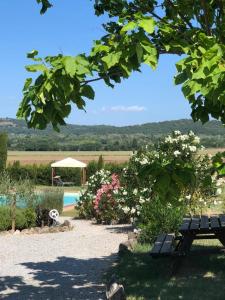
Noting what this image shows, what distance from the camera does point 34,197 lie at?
1405cm

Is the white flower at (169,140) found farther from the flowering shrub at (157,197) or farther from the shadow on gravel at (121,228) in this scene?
the shadow on gravel at (121,228)

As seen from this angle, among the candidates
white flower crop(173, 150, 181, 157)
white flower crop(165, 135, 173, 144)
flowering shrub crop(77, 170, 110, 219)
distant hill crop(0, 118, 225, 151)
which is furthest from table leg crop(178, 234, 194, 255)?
distant hill crop(0, 118, 225, 151)

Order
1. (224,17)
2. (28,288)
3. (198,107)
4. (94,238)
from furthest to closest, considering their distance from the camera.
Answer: (94,238) < (28,288) < (198,107) < (224,17)

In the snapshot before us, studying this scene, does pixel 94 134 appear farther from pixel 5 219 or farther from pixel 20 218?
pixel 5 219

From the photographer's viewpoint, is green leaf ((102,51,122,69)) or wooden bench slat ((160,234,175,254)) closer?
green leaf ((102,51,122,69))

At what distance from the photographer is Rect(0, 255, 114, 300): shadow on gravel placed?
6.44m

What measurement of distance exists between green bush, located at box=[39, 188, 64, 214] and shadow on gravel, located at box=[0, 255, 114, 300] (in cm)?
548

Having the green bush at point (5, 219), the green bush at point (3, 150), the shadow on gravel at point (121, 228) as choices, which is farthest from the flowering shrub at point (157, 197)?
the green bush at point (3, 150)

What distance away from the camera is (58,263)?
8.73 metres

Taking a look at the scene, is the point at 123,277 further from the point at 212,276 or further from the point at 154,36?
the point at 154,36

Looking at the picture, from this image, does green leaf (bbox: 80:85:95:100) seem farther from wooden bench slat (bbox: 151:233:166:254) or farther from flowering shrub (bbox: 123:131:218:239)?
flowering shrub (bbox: 123:131:218:239)

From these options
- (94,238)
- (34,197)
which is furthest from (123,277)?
(34,197)

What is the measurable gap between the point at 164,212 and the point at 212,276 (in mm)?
2544

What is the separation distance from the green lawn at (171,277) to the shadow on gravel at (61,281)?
366 millimetres
